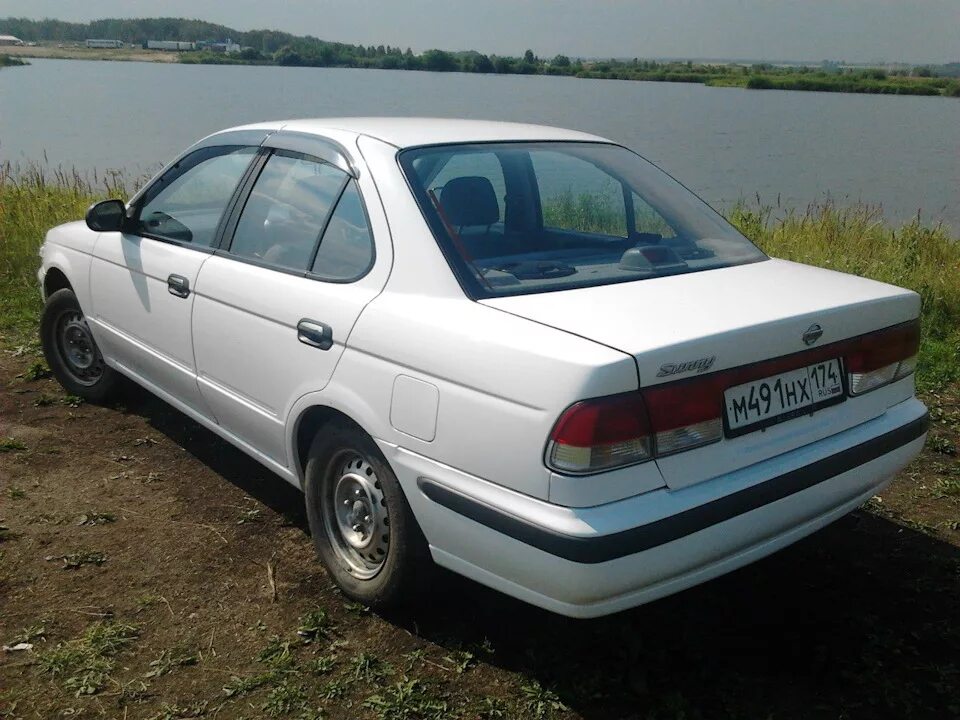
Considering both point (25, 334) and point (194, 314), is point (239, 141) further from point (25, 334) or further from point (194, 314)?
point (25, 334)

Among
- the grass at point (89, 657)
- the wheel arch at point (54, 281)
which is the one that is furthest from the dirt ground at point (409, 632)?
the wheel arch at point (54, 281)

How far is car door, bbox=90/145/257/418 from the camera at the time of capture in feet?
12.8

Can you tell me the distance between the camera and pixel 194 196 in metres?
4.23

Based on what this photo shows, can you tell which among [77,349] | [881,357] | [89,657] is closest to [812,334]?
[881,357]

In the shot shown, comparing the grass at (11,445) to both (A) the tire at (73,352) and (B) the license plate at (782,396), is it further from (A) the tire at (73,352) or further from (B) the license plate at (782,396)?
(B) the license plate at (782,396)

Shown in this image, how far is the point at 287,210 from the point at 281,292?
40cm

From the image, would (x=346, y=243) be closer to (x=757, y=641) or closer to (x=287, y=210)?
(x=287, y=210)

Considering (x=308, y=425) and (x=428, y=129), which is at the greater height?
(x=428, y=129)

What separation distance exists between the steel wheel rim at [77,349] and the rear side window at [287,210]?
1.94 m

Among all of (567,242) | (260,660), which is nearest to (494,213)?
(567,242)

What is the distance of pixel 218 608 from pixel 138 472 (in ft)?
4.70

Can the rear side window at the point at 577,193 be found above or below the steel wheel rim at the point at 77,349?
above

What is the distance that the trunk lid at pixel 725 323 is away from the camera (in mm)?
2391

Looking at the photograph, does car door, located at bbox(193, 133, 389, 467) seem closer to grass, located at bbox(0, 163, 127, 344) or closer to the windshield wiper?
the windshield wiper
